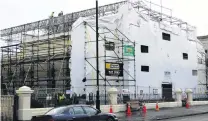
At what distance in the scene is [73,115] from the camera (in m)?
15.6

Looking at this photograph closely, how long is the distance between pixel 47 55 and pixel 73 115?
945 inches

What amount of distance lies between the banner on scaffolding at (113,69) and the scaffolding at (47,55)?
1511 mm

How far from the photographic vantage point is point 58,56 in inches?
1471

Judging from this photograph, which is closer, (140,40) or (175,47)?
(140,40)

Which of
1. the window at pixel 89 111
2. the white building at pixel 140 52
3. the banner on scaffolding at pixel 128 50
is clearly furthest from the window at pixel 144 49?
the window at pixel 89 111

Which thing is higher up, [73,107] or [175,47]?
[175,47]

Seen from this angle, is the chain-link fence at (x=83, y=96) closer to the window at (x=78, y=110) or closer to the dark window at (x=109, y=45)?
the dark window at (x=109, y=45)

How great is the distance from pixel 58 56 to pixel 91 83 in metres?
5.48

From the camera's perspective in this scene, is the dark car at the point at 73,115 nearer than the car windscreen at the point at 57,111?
Yes

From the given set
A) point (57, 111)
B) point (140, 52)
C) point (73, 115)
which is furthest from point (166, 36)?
point (57, 111)

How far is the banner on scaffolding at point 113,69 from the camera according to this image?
3300 cm

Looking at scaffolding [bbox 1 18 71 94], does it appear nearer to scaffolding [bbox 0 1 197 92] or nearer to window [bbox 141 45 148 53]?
scaffolding [bbox 0 1 197 92]

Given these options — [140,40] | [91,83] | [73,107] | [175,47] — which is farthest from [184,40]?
[73,107]

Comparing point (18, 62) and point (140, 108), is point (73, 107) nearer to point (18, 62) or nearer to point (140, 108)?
point (140, 108)
